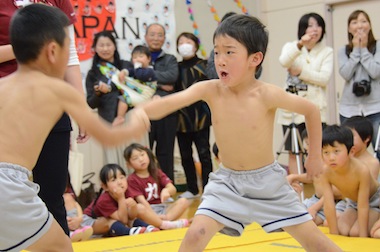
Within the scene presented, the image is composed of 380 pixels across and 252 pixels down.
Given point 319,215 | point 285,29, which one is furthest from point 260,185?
point 285,29

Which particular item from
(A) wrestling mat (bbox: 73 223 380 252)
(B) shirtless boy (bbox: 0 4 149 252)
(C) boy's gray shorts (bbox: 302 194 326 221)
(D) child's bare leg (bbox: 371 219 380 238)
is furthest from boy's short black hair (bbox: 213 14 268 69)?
(C) boy's gray shorts (bbox: 302 194 326 221)

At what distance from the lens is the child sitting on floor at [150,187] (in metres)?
5.00

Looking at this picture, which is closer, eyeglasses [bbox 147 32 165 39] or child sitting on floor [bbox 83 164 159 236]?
child sitting on floor [bbox 83 164 159 236]

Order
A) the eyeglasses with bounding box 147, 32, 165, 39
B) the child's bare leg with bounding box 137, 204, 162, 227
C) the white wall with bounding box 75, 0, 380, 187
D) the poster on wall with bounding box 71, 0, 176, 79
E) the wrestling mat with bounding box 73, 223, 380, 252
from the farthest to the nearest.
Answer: the white wall with bounding box 75, 0, 380, 187, the poster on wall with bounding box 71, 0, 176, 79, the eyeglasses with bounding box 147, 32, 165, 39, the child's bare leg with bounding box 137, 204, 162, 227, the wrestling mat with bounding box 73, 223, 380, 252

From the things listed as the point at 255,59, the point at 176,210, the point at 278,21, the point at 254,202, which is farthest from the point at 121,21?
the point at 254,202

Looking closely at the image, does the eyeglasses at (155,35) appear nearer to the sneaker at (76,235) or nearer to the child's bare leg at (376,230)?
the sneaker at (76,235)

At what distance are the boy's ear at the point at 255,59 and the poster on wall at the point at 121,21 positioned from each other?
4336mm

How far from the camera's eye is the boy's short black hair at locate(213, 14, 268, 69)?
2.66m

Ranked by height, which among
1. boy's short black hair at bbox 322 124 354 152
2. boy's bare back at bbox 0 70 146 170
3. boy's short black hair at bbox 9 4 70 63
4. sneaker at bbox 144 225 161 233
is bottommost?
sneaker at bbox 144 225 161 233

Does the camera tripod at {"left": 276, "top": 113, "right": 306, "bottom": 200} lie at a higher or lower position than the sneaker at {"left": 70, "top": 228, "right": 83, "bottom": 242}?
higher

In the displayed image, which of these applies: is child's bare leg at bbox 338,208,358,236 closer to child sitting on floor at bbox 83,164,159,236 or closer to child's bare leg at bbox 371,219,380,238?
child's bare leg at bbox 371,219,380,238

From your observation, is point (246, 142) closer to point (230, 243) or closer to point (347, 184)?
point (230, 243)

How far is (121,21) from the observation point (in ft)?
23.6

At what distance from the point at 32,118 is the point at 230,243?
202cm
